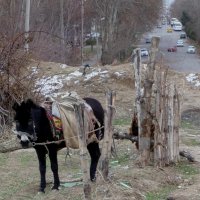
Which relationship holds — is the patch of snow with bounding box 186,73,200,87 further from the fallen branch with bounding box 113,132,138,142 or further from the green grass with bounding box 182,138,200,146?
the fallen branch with bounding box 113,132,138,142

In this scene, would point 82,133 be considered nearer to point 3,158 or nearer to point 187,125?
point 3,158

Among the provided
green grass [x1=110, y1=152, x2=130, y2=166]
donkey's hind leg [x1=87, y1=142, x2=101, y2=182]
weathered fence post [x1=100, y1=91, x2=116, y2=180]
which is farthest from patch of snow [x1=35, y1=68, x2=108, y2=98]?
weathered fence post [x1=100, y1=91, x2=116, y2=180]

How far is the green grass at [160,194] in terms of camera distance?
8.21 m

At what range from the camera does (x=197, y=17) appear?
7938cm

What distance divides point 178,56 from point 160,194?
205ft

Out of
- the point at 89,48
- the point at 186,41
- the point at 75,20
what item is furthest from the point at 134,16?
the point at 186,41

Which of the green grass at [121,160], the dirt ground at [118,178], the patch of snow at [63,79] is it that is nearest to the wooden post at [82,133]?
the dirt ground at [118,178]

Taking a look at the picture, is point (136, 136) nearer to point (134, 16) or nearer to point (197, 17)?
point (134, 16)

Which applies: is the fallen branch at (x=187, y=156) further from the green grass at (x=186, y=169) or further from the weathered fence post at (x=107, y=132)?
the weathered fence post at (x=107, y=132)

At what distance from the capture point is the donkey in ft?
27.3

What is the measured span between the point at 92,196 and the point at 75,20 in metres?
53.7

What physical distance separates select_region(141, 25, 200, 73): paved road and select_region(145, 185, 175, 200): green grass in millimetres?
37138

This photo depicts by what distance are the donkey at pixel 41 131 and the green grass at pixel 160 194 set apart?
3.75 ft

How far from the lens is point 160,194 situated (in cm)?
843
